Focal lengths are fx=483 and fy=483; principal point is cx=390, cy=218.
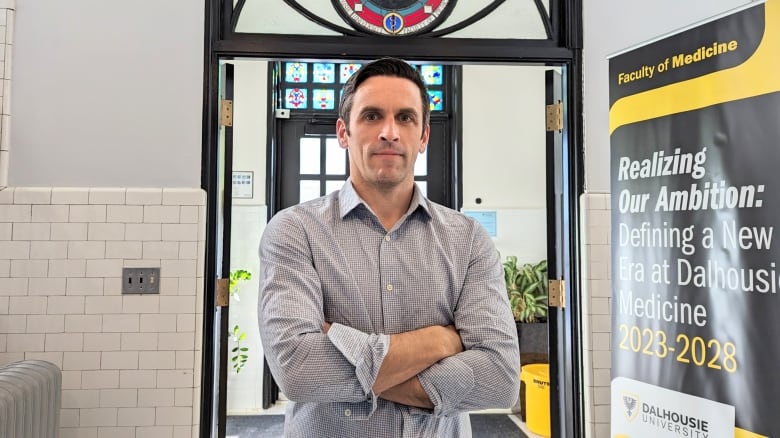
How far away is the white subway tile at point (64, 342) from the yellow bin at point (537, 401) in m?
2.78

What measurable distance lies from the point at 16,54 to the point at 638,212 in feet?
8.15

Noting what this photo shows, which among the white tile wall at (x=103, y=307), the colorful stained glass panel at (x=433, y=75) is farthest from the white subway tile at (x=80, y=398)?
the colorful stained glass panel at (x=433, y=75)

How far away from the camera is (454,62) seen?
219 centimetres

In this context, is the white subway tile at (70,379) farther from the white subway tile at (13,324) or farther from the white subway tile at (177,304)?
the white subway tile at (177,304)

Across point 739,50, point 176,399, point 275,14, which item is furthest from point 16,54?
point 739,50

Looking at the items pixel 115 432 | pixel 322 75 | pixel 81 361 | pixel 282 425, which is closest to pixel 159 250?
pixel 81 361

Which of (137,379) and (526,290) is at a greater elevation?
→ (526,290)

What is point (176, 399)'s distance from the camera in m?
1.97

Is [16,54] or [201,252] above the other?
[16,54]

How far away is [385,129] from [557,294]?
1.38 metres

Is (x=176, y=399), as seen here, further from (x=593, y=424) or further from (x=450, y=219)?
(x=593, y=424)

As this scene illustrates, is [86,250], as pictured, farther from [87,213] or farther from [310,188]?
[310,188]

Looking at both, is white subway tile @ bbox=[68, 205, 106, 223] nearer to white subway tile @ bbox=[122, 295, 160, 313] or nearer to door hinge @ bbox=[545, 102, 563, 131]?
white subway tile @ bbox=[122, 295, 160, 313]

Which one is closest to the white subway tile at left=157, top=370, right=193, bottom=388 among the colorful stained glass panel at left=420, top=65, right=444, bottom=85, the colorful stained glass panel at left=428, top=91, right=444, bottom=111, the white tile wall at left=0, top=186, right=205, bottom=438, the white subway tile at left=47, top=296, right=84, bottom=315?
the white tile wall at left=0, top=186, right=205, bottom=438
